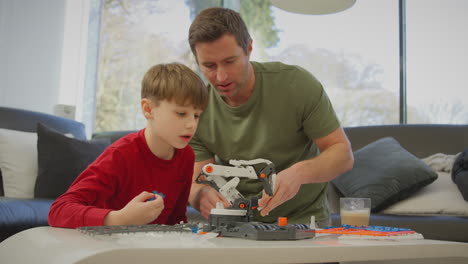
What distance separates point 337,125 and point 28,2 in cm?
386

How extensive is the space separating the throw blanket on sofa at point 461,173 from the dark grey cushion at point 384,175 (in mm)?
120

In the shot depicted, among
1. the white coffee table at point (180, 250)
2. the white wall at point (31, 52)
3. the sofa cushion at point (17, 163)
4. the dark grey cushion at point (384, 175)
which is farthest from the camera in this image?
the white wall at point (31, 52)

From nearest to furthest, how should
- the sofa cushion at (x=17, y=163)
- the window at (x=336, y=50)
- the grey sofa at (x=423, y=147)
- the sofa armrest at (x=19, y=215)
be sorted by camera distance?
the sofa armrest at (x=19, y=215)
the grey sofa at (x=423, y=147)
the sofa cushion at (x=17, y=163)
the window at (x=336, y=50)

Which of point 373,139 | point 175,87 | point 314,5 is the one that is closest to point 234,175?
point 175,87

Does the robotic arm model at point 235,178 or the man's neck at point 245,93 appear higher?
the man's neck at point 245,93

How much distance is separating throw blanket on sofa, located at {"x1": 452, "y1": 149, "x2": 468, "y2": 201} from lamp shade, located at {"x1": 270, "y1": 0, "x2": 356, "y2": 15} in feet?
3.68

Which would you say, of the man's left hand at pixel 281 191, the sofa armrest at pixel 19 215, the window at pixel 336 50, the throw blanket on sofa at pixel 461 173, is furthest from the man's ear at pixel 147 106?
the window at pixel 336 50

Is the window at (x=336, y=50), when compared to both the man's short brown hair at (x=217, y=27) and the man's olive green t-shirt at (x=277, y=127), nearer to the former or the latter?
the man's olive green t-shirt at (x=277, y=127)

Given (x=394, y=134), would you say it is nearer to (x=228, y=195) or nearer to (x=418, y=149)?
(x=418, y=149)

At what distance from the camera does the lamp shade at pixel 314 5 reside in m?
2.81

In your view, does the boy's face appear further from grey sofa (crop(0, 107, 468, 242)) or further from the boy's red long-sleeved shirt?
grey sofa (crop(0, 107, 468, 242))

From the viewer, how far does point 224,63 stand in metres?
1.74

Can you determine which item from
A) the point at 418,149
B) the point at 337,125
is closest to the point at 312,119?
the point at 337,125

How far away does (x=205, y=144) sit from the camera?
1.93 metres
